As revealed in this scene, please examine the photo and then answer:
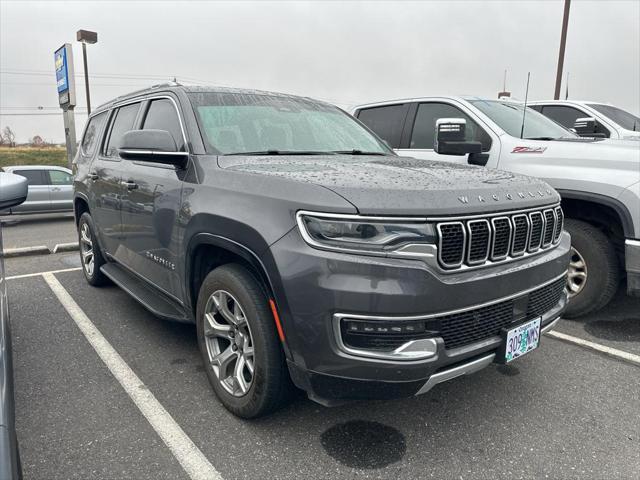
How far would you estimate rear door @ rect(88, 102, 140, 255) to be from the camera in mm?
3936

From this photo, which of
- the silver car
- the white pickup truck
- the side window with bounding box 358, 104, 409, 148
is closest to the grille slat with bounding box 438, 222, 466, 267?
the white pickup truck

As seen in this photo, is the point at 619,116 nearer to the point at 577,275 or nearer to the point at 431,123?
the point at 431,123

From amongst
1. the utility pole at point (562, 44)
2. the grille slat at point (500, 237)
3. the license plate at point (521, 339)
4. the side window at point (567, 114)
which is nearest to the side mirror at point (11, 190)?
the grille slat at point (500, 237)

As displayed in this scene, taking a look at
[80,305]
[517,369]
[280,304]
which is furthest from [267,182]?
[80,305]

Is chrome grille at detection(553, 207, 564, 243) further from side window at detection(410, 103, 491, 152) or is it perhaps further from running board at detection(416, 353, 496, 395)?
side window at detection(410, 103, 491, 152)

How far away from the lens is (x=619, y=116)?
7.96 metres

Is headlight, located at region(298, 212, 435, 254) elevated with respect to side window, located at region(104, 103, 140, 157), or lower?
lower

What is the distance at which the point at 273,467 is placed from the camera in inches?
89.9

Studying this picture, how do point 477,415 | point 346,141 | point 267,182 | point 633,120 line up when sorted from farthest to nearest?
point 633,120 → point 346,141 → point 477,415 → point 267,182

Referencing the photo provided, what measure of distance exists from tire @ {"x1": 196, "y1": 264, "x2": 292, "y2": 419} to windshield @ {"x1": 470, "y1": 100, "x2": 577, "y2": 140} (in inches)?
133

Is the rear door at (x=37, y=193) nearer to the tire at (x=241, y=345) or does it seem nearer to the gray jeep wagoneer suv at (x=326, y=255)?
the gray jeep wagoneer suv at (x=326, y=255)

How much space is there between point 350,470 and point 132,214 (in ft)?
7.94

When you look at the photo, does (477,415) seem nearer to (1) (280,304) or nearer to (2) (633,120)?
(1) (280,304)

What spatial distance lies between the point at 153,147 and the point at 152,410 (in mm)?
1524
